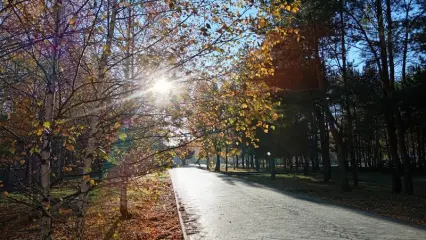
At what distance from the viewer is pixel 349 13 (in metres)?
18.4

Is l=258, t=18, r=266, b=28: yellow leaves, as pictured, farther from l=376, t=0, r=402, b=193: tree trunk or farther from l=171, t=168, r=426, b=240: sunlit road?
l=376, t=0, r=402, b=193: tree trunk

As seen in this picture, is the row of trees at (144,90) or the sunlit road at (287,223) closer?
the row of trees at (144,90)

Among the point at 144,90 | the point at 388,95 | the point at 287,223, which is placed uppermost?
the point at 388,95

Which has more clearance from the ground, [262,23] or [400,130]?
[262,23]

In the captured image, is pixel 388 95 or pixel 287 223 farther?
pixel 388 95

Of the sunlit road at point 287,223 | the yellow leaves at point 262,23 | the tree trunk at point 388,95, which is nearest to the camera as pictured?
the yellow leaves at point 262,23

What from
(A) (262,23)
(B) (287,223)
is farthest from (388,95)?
(A) (262,23)

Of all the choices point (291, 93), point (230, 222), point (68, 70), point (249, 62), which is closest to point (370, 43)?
point (291, 93)

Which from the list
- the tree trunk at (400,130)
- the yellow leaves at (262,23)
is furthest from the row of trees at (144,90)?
the tree trunk at (400,130)

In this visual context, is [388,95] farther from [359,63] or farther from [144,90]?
[144,90]

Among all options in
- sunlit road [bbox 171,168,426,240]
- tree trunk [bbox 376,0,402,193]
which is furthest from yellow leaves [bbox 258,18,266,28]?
Result: tree trunk [bbox 376,0,402,193]

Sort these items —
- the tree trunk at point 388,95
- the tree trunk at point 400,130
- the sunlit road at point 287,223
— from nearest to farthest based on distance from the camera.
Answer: the sunlit road at point 287,223 < the tree trunk at point 400,130 < the tree trunk at point 388,95

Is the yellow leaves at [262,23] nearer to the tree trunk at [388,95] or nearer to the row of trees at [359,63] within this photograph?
the row of trees at [359,63]

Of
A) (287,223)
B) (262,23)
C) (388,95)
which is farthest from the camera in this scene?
(388,95)
